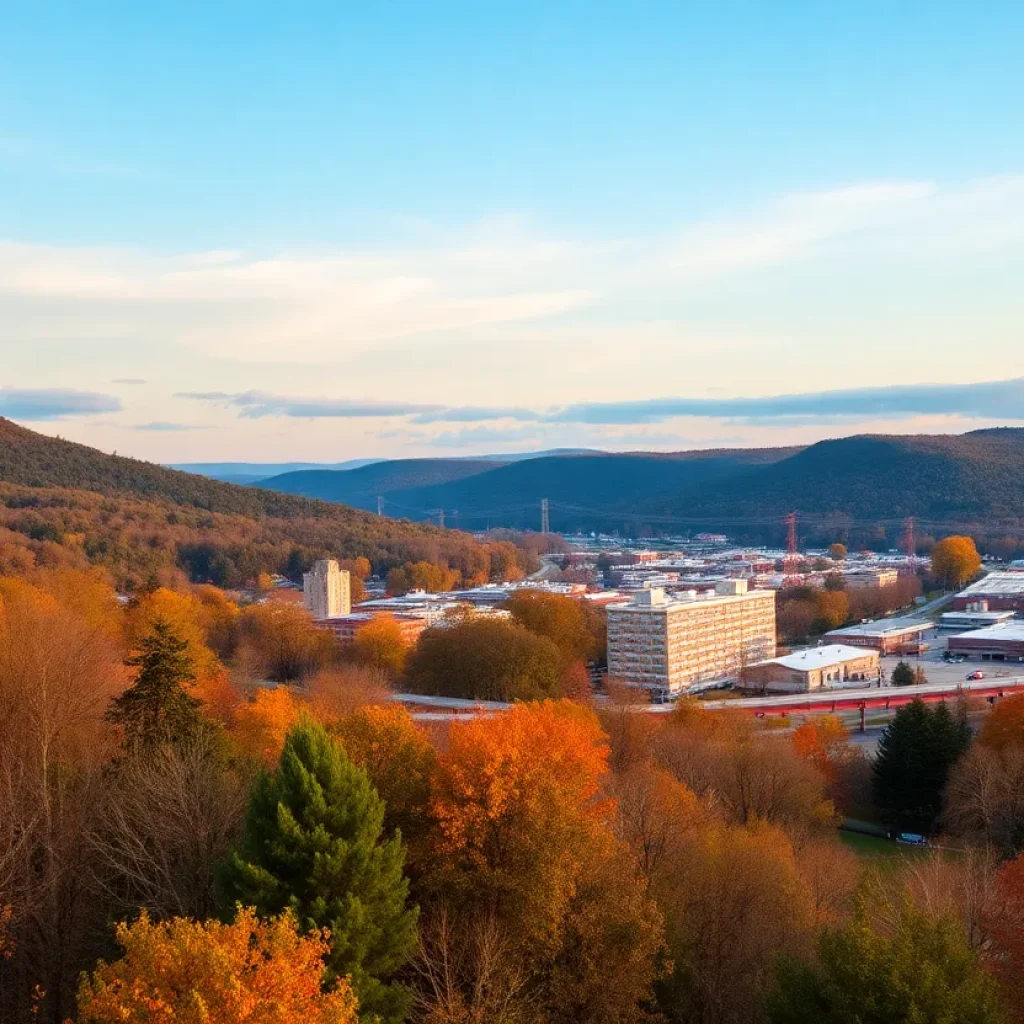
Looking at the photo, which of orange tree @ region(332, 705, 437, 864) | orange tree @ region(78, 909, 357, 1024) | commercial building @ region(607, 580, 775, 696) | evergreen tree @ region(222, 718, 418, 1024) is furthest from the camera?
commercial building @ region(607, 580, 775, 696)

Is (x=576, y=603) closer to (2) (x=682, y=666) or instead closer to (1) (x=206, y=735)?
(2) (x=682, y=666)

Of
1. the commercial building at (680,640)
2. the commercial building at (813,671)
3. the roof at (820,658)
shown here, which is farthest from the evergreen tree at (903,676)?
the commercial building at (680,640)

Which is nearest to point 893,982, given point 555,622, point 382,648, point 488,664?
point 488,664

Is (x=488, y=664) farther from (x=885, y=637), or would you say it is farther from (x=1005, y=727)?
(x=885, y=637)

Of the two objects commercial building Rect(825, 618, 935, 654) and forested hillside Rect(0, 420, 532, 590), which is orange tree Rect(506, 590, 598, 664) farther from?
forested hillside Rect(0, 420, 532, 590)

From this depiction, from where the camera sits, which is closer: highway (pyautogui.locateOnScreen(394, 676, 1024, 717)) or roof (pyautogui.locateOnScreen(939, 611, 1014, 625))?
highway (pyautogui.locateOnScreen(394, 676, 1024, 717))

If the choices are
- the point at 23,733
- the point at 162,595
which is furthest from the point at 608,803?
the point at 162,595

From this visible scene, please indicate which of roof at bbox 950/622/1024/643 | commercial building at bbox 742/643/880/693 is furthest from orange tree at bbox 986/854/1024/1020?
roof at bbox 950/622/1024/643
